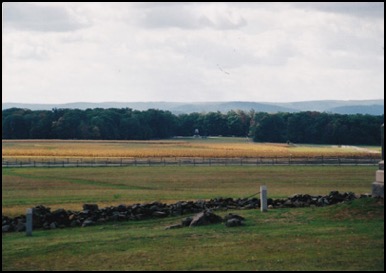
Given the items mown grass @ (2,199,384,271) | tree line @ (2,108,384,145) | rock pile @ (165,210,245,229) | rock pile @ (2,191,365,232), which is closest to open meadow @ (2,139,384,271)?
mown grass @ (2,199,384,271)

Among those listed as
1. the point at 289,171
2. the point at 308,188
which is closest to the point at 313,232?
the point at 308,188

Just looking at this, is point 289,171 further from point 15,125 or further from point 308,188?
point 15,125

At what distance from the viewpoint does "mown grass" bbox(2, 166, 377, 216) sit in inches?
1742

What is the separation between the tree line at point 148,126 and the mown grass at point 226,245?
419 ft

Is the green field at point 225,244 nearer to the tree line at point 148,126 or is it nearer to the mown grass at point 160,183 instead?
the mown grass at point 160,183

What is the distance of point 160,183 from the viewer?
5822 cm

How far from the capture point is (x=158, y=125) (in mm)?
181125

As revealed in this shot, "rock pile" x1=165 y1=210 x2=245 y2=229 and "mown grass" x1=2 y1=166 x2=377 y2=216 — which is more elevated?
"rock pile" x1=165 y1=210 x2=245 y2=229

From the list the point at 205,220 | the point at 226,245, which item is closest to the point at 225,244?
the point at 226,245

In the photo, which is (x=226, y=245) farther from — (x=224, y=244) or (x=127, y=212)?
(x=127, y=212)

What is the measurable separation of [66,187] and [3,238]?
29.1 metres

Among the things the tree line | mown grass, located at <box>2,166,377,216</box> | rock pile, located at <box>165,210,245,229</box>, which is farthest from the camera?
the tree line

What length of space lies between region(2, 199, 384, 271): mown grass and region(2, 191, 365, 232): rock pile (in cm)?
125

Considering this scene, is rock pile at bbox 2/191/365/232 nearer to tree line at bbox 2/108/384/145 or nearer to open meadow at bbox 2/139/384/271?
open meadow at bbox 2/139/384/271
